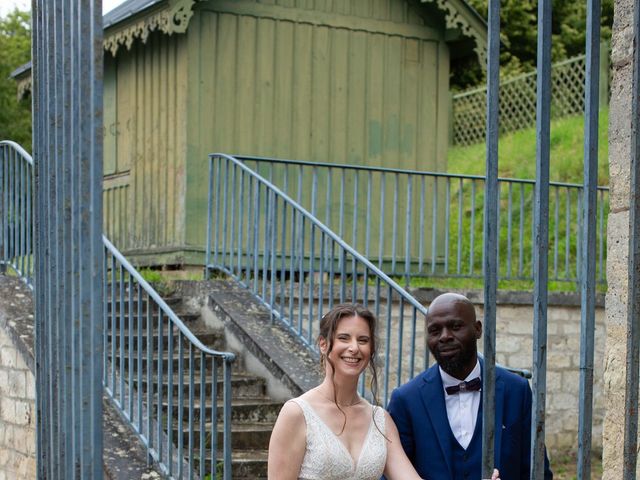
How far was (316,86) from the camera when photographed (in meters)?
11.7

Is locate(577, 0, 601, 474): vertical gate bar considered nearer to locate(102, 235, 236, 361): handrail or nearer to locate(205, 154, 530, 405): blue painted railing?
locate(102, 235, 236, 361): handrail

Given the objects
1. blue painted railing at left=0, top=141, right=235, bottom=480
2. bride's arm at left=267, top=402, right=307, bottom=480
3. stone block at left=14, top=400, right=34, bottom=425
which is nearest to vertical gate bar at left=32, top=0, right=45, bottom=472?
blue painted railing at left=0, top=141, right=235, bottom=480

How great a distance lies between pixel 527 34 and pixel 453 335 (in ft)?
76.1

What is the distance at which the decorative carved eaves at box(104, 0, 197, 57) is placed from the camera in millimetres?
10505

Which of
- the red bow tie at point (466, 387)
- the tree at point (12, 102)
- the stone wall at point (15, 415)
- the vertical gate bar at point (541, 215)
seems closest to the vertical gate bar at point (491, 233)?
the vertical gate bar at point (541, 215)

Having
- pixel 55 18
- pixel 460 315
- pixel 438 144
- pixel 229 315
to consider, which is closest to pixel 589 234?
pixel 460 315

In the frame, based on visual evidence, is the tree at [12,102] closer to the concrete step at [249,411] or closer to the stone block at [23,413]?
the stone block at [23,413]

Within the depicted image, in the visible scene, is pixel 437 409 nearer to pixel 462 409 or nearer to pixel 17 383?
pixel 462 409

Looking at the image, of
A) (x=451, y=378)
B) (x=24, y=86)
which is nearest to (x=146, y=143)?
(x=24, y=86)

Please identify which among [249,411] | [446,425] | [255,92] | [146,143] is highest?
[255,92]

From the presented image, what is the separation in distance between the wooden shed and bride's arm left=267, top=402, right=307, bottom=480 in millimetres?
7160

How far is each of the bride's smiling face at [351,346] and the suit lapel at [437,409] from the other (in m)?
0.29

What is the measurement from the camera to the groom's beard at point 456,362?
140 inches

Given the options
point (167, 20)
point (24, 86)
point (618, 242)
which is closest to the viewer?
point (618, 242)
